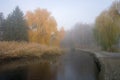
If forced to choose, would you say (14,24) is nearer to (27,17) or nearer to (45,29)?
(27,17)

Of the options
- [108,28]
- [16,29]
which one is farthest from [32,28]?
[108,28]

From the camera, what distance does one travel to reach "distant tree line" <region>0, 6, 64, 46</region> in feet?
111

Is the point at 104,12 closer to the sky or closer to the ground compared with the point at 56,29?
closer to the sky

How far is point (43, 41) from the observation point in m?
33.8

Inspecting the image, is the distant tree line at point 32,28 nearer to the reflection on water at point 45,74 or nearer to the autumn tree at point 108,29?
the autumn tree at point 108,29

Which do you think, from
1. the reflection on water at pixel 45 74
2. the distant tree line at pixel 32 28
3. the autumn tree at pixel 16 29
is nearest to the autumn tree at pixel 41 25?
the distant tree line at pixel 32 28

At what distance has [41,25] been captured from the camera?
112 ft

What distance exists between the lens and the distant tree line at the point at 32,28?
33.7 m

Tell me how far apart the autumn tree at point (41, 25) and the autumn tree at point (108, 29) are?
25.6 ft

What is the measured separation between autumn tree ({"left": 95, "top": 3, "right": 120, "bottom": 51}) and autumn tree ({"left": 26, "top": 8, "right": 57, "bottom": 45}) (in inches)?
307

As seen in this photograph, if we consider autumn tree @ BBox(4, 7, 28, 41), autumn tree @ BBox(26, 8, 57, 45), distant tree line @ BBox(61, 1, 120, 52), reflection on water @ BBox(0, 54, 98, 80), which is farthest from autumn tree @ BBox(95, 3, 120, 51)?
reflection on water @ BBox(0, 54, 98, 80)

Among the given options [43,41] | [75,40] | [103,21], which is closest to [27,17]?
[43,41]

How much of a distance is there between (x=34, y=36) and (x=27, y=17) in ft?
13.4

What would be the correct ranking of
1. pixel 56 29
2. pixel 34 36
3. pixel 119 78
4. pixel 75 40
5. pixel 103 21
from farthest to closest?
pixel 75 40 < pixel 56 29 < pixel 34 36 < pixel 103 21 < pixel 119 78
